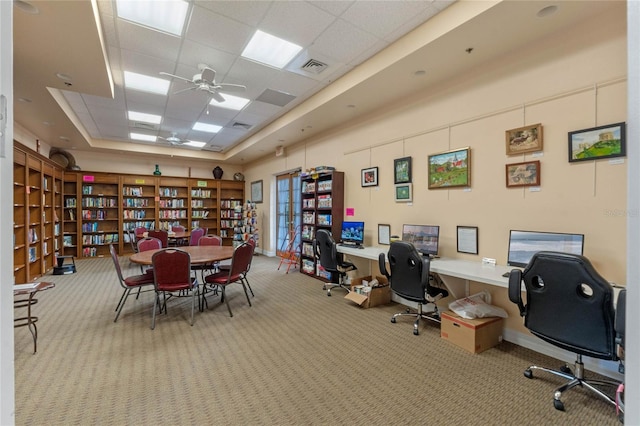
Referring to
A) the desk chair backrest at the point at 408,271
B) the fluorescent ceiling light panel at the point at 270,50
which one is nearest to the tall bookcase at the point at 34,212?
the fluorescent ceiling light panel at the point at 270,50

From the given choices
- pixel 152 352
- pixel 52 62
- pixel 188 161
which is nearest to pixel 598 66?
pixel 152 352

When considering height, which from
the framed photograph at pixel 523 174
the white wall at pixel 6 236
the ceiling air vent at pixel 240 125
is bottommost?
the white wall at pixel 6 236

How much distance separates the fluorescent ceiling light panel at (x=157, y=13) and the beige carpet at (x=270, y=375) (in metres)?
3.29

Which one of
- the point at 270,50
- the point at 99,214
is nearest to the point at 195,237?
the point at 99,214

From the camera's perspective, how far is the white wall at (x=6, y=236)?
0.51 m

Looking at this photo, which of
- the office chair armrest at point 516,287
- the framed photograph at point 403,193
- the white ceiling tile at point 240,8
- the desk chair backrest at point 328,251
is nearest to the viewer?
the office chair armrest at point 516,287

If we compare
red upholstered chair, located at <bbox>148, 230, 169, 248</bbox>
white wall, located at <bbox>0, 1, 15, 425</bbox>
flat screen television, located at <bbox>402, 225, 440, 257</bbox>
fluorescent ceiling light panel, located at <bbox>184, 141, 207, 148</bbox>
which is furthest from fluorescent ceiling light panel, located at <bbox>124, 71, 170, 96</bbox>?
white wall, located at <bbox>0, 1, 15, 425</bbox>

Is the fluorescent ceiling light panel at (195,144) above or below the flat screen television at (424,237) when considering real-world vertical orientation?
above

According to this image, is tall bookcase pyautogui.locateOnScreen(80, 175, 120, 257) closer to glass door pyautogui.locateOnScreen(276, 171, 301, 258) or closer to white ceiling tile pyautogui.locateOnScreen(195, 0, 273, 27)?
glass door pyautogui.locateOnScreen(276, 171, 301, 258)

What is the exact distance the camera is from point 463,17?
2648 mm

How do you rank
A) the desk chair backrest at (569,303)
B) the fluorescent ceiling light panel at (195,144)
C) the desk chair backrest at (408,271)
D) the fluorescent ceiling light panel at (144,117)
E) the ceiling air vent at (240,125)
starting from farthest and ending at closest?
1. the fluorescent ceiling light panel at (195,144)
2. the ceiling air vent at (240,125)
3. the fluorescent ceiling light panel at (144,117)
4. the desk chair backrest at (408,271)
5. the desk chair backrest at (569,303)

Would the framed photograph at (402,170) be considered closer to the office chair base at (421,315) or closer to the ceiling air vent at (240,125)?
the office chair base at (421,315)

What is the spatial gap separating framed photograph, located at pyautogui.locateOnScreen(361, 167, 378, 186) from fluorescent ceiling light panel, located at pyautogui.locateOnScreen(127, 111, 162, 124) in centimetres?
428

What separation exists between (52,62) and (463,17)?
4.30m
